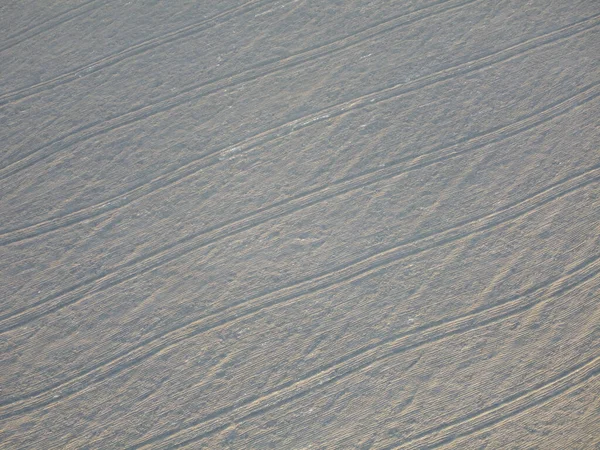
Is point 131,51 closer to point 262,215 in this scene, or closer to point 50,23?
point 50,23

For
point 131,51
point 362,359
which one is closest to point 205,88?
point 131,51

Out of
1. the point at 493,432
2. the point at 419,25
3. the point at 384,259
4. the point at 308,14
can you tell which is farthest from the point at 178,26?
the point at 493,432

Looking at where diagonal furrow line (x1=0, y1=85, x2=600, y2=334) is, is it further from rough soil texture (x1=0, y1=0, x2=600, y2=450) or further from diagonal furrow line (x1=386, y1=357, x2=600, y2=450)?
diagonal furrow line (x1=386, y1=357, x2=600, y2=450)

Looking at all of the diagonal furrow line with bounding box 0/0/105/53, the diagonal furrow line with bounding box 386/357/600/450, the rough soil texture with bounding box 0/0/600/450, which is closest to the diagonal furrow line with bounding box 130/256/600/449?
the rough soil texture with bounding box 0/0/600/450

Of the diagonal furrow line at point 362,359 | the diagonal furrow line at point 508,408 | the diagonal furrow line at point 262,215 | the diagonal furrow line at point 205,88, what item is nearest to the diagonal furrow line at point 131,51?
the diagonal furrow line at point 205,88

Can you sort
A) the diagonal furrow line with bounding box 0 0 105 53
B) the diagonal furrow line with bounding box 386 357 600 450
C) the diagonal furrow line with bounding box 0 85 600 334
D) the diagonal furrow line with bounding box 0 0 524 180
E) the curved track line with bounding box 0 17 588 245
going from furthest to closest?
the diagonal furrow line with bounding box 0 0 105 53 < the diagonal furrow line with bounding box 0 0 524 180 < the curved track line with bounding box 0 17 588 245 < the diagonal furrow line with bounding box 0 85 600 334 < the diagonal furrow line with bounding box 386 357 600 450

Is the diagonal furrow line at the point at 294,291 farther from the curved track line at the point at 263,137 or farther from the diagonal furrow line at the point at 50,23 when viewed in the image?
the diagonal furrow line at the point at 50,23

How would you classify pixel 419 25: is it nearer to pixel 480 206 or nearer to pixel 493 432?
pixel 480 206
